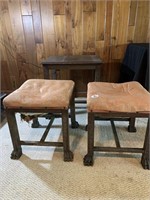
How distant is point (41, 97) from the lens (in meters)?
1.16

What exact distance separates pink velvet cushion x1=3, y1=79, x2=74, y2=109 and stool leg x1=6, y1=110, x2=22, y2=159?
0.34ft

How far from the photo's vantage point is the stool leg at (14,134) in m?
1.20

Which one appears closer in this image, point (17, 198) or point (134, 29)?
point (17, 198)

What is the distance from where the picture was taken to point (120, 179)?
1.13m

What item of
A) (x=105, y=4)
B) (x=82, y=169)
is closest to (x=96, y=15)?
(x=105, y=4)

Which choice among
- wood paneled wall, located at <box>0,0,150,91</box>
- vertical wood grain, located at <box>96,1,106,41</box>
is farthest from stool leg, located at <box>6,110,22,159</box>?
vertical wood grain, located at <box>96,1,106,41</box>

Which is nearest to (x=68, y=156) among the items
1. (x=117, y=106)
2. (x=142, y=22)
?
(x=117, y=106)

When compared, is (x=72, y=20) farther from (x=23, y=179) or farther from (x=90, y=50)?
(x=23, y=179)

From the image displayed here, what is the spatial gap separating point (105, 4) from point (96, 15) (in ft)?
0.49

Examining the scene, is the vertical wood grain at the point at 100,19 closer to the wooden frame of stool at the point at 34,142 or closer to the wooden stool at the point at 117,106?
the wooden stool at the point at 117,106

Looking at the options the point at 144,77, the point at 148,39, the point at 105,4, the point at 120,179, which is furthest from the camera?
the point at 148,39

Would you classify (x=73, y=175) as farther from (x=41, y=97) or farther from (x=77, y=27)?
(x=77, y=27)

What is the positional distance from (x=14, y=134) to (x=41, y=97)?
0.38 m

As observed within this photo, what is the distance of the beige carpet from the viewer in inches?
40.7
